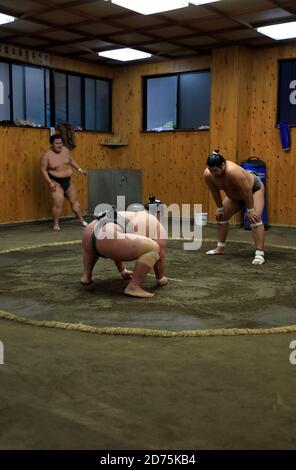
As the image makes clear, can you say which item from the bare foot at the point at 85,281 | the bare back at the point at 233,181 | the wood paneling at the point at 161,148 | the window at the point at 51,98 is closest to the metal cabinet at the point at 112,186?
the wood paneling at the point at 161,148

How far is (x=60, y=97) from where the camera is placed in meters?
7.97

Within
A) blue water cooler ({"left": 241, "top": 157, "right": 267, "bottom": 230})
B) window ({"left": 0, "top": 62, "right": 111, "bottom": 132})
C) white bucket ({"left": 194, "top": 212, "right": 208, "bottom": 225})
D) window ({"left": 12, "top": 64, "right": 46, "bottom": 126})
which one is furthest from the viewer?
window ({"left": 12, "top": 64, "right": 46, "bottom": 126})

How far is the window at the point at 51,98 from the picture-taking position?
22.4ft

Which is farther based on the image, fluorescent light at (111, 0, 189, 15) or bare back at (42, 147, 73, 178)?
bare back at (42, 147, 73, 178)

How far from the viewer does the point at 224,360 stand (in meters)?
2.09

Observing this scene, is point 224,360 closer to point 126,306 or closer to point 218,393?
point 218,393

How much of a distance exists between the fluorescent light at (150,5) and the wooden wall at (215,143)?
1.87 metres

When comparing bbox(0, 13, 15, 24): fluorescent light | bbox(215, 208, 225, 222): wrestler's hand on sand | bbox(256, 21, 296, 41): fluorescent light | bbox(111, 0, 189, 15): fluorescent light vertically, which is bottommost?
bbox(215, 208, 225, 222): wrestler's hand on sand

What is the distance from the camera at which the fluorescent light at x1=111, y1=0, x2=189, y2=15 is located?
15.6 feet

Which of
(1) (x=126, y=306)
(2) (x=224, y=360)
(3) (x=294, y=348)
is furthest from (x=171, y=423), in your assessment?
(1) (x=126, y=306)

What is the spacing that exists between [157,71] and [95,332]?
603 cm

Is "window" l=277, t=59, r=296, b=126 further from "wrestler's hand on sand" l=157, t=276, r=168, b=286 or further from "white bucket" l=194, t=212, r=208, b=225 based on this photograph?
"wrestler's hand on sand" l=157, t=276, r=168, b=286

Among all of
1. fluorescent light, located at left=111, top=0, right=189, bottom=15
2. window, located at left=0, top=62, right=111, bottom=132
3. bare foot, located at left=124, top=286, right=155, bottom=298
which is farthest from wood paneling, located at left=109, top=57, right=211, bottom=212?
bare foot, located at left=124, top=286, right=155, bottom=298

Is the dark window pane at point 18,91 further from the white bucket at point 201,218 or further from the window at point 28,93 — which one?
the white bucket at point 201,218
